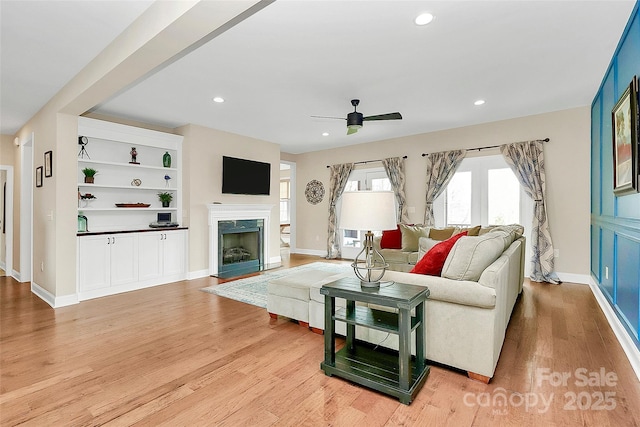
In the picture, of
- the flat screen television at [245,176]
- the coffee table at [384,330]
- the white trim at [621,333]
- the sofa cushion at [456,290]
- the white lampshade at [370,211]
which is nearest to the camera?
the coffee table at [384,330]

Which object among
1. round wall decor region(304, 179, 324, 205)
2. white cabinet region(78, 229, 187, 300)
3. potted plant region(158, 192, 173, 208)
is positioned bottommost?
white cabinet region(78, 229, 187, 300)

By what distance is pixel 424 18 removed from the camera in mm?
2480

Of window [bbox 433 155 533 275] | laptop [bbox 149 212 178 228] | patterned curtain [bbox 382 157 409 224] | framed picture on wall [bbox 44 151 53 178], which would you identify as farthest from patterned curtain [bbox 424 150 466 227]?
framed picture on wall [bbox 44 151 53 178]

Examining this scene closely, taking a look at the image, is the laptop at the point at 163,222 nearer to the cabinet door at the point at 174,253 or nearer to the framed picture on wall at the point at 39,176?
the cabinet door at the point at 174,253

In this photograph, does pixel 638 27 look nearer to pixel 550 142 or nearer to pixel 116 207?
pixel 550 142

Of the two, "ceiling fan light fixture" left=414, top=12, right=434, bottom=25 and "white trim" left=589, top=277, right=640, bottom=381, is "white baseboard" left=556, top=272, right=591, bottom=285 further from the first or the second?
"ceiling fan light fixture" left=414, top=12, right=434, bottom=25

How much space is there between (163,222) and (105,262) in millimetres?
1103

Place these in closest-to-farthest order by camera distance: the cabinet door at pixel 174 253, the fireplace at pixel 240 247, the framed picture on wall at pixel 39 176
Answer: the framed picture on wall at pixel 39 176
the cabinet door at pixel 174 253
the fireplace at pixel 240 247

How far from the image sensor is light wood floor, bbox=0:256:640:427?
1785 millimetres

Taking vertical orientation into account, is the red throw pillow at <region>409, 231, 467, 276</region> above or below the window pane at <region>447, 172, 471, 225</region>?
below

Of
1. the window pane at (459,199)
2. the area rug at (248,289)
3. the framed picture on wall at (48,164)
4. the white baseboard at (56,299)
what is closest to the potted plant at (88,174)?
the framed picture on wall at (48,164)

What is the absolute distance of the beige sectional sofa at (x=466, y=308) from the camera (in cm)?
206

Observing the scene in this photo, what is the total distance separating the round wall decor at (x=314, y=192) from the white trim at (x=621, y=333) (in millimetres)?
5391

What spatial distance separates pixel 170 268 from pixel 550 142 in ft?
20.7
